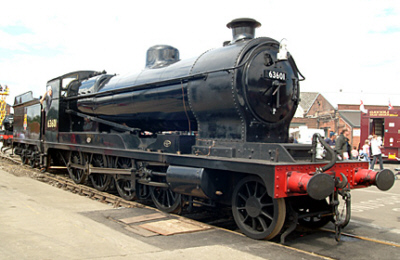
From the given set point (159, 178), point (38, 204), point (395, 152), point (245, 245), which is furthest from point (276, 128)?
point (395, 152)

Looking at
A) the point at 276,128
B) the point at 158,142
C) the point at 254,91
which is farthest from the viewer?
the point at 158,142

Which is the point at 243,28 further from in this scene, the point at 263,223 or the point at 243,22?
the point at 263,223

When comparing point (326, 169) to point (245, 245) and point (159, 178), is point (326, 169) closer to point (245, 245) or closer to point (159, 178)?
point (245, 245)

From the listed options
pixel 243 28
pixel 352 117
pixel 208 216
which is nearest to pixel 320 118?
pixel 352 117

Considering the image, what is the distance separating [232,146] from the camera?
562 centimetres

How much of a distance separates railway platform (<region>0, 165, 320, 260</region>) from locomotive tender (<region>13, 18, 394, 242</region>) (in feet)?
1.46

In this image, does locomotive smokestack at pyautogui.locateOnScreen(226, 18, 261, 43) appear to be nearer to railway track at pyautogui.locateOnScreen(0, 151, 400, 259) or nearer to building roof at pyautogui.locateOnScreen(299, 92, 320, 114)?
Result: railway track at pyautogui.locateOnScreen(0, 151, 400, 259)

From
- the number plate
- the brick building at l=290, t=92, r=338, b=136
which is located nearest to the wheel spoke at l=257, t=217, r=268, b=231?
the number plate

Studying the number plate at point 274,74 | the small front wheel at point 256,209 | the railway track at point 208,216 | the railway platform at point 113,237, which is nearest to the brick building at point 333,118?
the railway track at point 208,216

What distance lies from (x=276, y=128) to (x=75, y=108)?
272 inches

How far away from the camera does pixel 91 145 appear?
29.7ft

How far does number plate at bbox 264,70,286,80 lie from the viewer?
5562 millimetres

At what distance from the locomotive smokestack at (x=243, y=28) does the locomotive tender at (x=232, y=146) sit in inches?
0.7

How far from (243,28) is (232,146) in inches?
81.2
